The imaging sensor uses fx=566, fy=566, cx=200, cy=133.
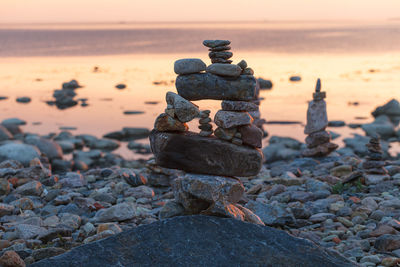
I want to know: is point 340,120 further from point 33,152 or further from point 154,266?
point 154,266

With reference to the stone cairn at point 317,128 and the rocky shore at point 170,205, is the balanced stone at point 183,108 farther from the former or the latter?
the stone cairn at point 317,128

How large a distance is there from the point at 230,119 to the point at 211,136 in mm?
470

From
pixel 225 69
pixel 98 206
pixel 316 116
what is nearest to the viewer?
pixel 225 69

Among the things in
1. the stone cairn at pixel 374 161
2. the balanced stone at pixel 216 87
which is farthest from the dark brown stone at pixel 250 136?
the stone cairn at pixel 374 161

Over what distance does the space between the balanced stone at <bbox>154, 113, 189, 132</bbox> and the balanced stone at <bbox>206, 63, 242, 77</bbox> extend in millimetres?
981

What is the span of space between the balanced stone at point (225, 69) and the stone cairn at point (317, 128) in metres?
7.22

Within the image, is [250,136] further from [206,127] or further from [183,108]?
[183,108]

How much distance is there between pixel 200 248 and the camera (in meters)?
8.01

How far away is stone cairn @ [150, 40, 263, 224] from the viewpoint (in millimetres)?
8875

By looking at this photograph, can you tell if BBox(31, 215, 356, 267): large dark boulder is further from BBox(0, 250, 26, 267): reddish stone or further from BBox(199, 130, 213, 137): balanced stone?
BBox(199, 130, 213, 137): balanced stone

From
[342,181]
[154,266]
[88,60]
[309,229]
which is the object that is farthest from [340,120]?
[88,60]

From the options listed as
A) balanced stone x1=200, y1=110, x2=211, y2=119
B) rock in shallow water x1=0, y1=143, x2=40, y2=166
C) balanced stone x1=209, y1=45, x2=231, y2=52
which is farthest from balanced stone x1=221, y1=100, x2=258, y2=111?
rock in shallow water x1=0, y1=143, x2=40, y2=166

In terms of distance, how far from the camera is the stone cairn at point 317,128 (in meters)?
15.9

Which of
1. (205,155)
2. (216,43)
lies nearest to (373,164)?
(205,155)
